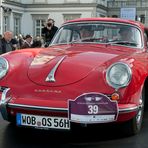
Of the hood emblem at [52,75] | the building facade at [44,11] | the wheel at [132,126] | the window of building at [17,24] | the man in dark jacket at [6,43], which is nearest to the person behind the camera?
the hood emblem at [52,75]

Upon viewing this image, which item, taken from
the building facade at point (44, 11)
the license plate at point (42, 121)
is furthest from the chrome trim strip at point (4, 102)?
the building facade at point (44, 11)

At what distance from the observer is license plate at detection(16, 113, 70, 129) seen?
4.37 meters

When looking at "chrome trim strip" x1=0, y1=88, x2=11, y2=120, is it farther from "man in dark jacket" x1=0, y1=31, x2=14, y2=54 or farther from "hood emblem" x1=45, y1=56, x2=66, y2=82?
"man in dark jacket" x1=0, y1=31, x2=14, y2=54

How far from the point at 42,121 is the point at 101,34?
85.2 inches

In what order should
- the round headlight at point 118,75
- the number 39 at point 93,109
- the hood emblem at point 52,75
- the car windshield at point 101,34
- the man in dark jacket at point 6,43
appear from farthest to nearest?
the man in dark jacket at point 6,43 < the car windshield at point 101,34 < the hood emblem at point 52,75 < the round headlight at point 118,75 < the number 39 at point 93,109

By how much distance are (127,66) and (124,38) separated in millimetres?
1480

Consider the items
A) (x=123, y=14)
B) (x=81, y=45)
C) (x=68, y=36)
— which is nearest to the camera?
(x=81, y=45)

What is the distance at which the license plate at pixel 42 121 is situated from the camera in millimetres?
4367

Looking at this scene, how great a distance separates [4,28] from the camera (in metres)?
43.7

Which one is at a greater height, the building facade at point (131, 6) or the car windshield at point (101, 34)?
the building facade at point (131, 6)

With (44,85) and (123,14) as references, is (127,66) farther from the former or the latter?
(123,14)

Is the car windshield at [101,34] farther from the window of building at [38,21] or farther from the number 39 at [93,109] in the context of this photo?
the window of building at [38,21]

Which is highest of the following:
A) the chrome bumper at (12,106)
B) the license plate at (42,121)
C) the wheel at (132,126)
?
the chrome bumper at (12,106)

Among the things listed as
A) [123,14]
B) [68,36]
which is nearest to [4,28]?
[123,14]
